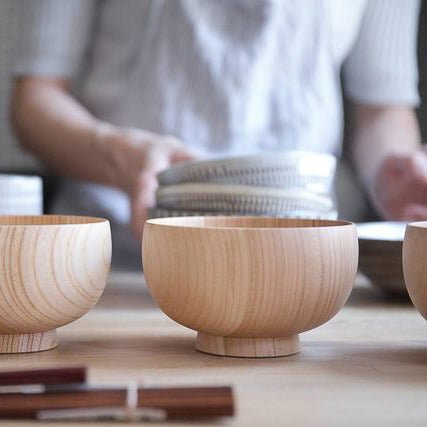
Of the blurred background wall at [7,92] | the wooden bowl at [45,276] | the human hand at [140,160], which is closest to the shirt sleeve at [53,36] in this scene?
the human hand at [140,160]

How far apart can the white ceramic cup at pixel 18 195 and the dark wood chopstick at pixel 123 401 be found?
0.49 meters

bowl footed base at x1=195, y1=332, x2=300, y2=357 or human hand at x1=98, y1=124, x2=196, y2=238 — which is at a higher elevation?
human hand at x1=98, y1=124, x2=196, y2=238

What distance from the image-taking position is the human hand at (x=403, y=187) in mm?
1076

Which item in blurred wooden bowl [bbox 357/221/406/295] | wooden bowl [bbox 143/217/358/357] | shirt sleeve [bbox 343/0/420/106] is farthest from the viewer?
shirt sleeve [bbox 343/0/420/106]

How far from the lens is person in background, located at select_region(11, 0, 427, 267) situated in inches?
50.9

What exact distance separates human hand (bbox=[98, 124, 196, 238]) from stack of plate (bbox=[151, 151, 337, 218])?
0.10 metres

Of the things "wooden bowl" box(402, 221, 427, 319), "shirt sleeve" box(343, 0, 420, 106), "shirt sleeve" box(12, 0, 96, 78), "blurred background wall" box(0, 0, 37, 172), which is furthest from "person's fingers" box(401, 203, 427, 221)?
"blurred background wall" box(0, 0, 37, 172)

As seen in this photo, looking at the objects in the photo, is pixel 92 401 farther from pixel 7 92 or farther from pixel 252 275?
pixel 7 92

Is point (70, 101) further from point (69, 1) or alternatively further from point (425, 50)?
point (425, 50)

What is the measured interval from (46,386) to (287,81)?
1007 mm

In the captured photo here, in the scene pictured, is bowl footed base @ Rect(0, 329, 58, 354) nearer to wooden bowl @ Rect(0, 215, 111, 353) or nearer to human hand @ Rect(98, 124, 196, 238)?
wooden bowl @ Rect(0, 215, 111, 353)

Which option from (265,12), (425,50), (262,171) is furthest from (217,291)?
(425,50)

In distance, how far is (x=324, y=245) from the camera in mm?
516

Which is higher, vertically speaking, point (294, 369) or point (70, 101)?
point (70, 101)
